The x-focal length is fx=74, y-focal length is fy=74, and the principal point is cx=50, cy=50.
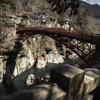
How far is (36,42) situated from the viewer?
20500 mm

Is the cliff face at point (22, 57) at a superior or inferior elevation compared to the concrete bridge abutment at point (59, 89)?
inferior

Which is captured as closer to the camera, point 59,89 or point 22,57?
point 59,89

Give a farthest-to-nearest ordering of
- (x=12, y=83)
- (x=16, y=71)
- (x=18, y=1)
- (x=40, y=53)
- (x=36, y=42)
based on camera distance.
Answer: (x=18, y=1)
(x=36, y=42)
(x=40, y=53)
(x=16, y=71)
(x=12, y=83)

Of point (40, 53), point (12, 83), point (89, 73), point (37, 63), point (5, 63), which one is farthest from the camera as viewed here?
point (40, 53)

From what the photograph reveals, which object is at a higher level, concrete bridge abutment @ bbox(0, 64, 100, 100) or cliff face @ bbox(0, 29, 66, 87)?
concrete bridge abutment @ bbox(0, 64, 100, 100)

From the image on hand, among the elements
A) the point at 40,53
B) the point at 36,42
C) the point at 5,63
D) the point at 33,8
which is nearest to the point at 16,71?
the point at 5,63

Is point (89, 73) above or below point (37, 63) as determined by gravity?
above

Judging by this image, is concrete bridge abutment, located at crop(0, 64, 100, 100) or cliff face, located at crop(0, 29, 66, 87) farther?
cliff face, located at crop(0, 29, 66, 87)

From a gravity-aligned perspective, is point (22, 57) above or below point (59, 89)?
below

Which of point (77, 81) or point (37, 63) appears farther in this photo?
point (37, 63)

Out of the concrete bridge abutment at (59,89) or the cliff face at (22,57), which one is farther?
the cliff face at (22,57)

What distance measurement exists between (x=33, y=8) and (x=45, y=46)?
1466 cm

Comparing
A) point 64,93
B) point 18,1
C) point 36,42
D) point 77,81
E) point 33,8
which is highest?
point 18,1

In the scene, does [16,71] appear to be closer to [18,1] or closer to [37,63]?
[37,63]
